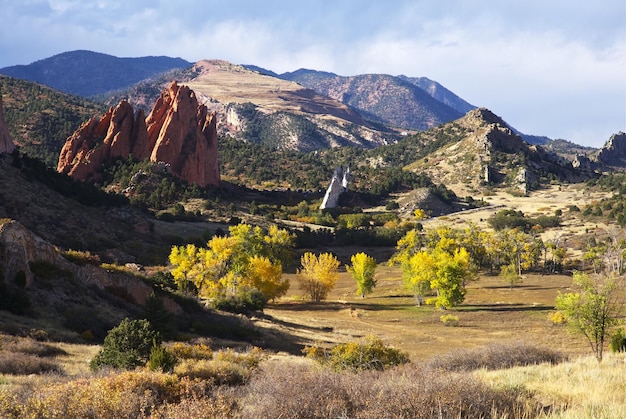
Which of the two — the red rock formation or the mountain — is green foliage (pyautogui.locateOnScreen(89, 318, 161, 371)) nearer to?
the red rock formation

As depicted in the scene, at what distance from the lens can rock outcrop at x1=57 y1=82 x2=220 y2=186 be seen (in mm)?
103750

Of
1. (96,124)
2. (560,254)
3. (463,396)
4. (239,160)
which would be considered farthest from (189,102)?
(463,396)

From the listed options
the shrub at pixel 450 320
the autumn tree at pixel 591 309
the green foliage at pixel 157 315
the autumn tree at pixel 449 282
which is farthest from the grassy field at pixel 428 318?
the green foliage at pixel 157 315

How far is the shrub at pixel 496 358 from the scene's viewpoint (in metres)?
16.3

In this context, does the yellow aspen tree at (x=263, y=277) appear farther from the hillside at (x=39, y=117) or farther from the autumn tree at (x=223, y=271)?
the hillside at (x=39, y=117)

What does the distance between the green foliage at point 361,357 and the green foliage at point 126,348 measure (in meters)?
6.34

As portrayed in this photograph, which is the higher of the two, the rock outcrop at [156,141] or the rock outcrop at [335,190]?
the rock outcrop at [156,141]

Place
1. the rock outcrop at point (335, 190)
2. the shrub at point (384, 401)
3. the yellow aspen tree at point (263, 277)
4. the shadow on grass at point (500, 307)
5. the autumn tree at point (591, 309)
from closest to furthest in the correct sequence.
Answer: the shrub at point (384, 401), the autumn tree at point (591, 309), the yellow aspen tree at point (263, 277), the shadow on grass at point (500, 307), the rock outcrop at point (335, 190)

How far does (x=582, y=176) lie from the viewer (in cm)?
17988

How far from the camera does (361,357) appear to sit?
611 inches

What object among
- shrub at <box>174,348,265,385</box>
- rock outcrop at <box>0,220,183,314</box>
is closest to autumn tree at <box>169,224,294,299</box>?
rock outcrop at <box>0,220,183,314</box>

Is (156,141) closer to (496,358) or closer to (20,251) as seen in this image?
(20,251)

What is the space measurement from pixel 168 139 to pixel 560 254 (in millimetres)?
91526

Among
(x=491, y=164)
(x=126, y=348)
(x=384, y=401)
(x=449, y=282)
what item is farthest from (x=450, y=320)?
(x=491, y=164)
